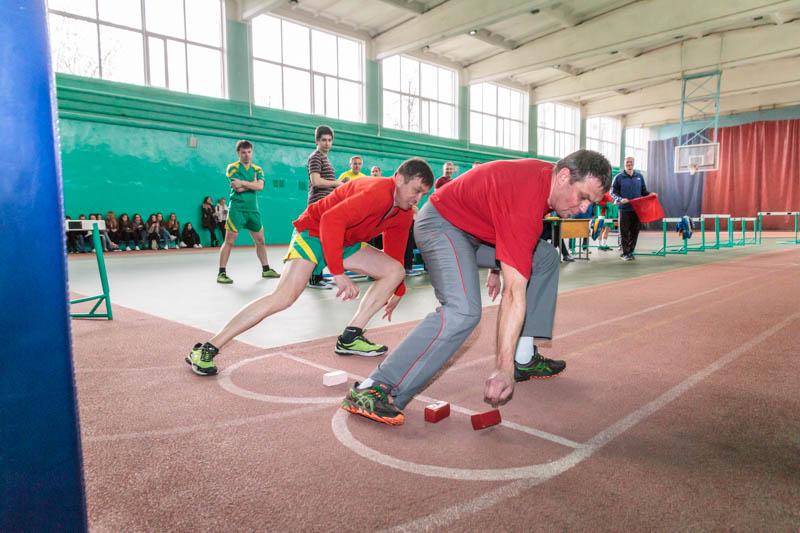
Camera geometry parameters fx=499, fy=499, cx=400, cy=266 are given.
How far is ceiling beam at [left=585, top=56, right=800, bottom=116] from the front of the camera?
20.6 metres

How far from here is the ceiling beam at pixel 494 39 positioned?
60.1 feet

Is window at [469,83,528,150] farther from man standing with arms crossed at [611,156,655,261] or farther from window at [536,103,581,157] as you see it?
man standing with arms crossed at [611,156,655,261]

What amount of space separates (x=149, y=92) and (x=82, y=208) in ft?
12.2

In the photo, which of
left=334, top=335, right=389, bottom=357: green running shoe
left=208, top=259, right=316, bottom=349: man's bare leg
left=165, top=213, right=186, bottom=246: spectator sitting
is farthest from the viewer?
left=165, top=213, right=186, bottom=246: spectator sitting

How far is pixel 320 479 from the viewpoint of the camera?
5.88ft

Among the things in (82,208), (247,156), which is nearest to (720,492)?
(247,156)

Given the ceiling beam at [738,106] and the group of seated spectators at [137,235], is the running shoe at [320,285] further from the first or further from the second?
the ceiling beam at [738,106]

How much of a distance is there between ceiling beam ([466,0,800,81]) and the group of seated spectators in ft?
44.9

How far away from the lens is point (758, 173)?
2656 cm

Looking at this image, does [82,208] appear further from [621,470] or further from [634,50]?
[634,50]

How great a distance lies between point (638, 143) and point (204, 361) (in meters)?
34.2

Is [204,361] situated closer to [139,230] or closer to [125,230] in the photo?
[125,230]

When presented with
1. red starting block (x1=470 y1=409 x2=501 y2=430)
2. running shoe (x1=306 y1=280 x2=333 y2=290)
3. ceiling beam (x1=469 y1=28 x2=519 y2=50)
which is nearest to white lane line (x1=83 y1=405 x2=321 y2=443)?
red starting block (x1=470 y1=409 x2=501 y2=430)

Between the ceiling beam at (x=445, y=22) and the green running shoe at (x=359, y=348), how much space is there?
13197 millimetres
